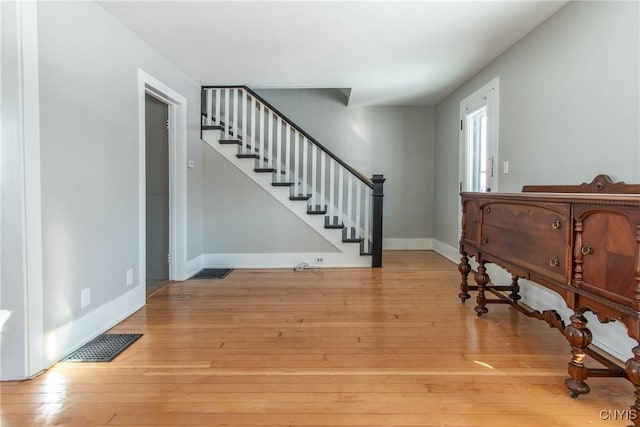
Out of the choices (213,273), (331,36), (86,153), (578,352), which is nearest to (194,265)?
(213,273)

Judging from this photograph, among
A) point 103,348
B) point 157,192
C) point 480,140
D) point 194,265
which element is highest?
point 480,140

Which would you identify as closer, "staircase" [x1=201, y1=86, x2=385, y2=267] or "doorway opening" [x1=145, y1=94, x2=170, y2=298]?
"doorway opening" [x1=145, y1=94, x2=170, y2=298]

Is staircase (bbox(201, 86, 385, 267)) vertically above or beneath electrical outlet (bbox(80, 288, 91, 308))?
above

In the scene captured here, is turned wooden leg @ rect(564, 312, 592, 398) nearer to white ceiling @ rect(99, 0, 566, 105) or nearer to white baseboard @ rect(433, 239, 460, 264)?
white ceiling @ rect(99, 0, 566, 105)

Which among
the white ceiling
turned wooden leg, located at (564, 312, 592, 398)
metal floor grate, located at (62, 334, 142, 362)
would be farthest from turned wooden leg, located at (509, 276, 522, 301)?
metal floor grate, located at (62, 334, 142, 362)

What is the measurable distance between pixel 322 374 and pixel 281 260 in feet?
9.71

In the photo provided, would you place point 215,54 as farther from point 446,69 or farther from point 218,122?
point 446,69

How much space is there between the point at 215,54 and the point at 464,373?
355 centimetres

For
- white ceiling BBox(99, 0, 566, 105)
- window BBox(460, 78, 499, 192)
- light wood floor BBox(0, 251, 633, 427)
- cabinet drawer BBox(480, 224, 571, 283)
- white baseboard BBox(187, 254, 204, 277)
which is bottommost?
light wood floor BBox(0, 251, 633, 427)

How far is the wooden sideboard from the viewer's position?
1447 millimetres

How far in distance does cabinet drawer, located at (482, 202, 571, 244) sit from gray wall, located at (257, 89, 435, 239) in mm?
3641

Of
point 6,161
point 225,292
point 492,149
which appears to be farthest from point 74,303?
point 492,149

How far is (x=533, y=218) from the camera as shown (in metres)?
2.06

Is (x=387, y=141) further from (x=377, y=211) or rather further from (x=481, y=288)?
(x=481, y=288)
